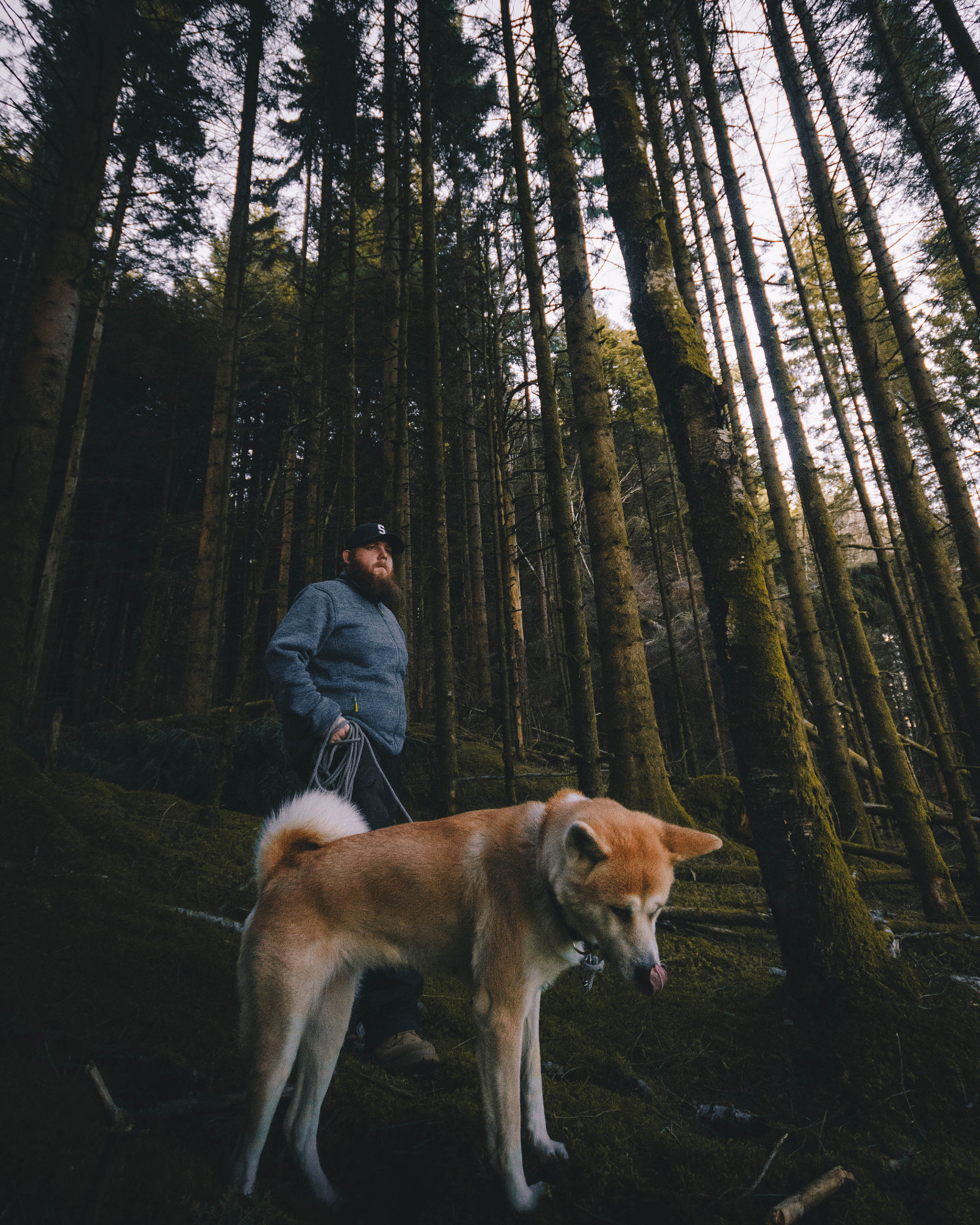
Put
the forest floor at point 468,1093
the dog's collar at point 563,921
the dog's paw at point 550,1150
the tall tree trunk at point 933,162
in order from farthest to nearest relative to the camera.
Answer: the tall tree trunk at point 933,162 < the dog's collar at point 563,921 < the dog's paw at point 550,1150 < the forest floor at point 468,1093

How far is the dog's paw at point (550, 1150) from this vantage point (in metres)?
1.89

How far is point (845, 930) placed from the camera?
8.05 feet

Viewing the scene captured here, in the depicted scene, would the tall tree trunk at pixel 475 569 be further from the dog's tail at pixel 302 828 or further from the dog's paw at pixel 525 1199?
the dog's paw at pixel 525 1199

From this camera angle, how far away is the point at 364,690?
3025mm

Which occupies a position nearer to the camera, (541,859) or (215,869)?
(541,859)

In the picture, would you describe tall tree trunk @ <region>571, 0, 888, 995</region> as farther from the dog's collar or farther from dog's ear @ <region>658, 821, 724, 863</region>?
the dog's collar

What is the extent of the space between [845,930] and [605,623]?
11.1 ft

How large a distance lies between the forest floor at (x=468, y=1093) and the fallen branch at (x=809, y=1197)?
5cm

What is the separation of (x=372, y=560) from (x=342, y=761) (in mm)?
1261

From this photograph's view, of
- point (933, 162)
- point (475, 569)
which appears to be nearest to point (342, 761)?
point (933, 162)

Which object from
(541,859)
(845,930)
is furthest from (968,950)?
(541,859)

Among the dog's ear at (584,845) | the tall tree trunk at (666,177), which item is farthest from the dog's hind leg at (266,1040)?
the tall tree trunk at (666,177)

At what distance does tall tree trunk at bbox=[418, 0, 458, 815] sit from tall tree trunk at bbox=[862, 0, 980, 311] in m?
5.97

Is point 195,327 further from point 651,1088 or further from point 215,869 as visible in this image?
point 651,1088
